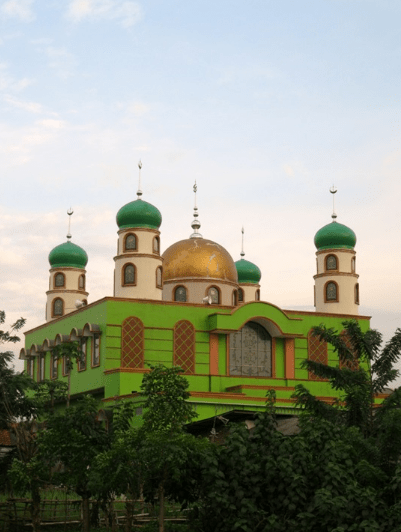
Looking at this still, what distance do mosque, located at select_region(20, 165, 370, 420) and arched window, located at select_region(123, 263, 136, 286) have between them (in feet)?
0.14

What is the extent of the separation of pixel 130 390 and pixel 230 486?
17683mm

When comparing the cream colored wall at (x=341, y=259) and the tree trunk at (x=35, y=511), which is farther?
the cream colored wall at (x=341, y=259)

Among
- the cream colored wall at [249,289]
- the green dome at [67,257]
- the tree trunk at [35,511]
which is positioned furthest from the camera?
the cream colored wall at [249,289]

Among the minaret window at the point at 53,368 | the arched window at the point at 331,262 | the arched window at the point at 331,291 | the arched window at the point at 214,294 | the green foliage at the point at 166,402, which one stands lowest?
the green foliage at the point at 166,402

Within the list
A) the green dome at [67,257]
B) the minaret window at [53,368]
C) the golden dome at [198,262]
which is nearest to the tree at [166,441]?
the golden dome at [198,262]

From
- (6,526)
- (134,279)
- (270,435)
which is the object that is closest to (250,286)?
(134,279)

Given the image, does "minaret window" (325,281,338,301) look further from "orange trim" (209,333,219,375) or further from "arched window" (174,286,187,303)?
"orange trim" (209,333,219,375)

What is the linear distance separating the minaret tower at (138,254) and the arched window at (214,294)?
2.60m

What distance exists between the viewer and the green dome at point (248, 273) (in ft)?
175

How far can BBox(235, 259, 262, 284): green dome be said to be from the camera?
2098 inches

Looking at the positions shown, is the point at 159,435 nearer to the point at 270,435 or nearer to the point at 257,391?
the point at 270,435

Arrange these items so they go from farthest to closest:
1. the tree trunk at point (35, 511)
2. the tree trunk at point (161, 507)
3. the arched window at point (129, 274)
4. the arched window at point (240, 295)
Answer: the arched window at point (240, 295)
the arched window at point (129, 274)
the tree trunk at point (35, 511)
the tree trunk at point (161, 507)

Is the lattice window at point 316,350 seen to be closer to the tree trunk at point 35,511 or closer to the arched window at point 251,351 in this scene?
the arched window at point 251,351

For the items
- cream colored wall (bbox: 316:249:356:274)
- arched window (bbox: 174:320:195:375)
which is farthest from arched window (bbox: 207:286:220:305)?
cream colored wall (bbox: 316:249:356:274)
